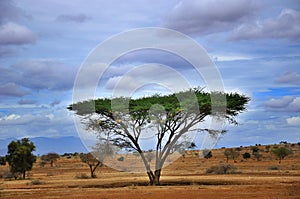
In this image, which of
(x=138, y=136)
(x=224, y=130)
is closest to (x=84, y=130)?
(x=138, y=136)

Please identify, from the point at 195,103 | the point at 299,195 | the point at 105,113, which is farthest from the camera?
the point at 105,113

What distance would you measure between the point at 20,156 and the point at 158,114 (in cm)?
2661

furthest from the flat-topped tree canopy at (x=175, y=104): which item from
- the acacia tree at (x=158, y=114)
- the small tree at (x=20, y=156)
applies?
the small tree at (x=20, y=156)

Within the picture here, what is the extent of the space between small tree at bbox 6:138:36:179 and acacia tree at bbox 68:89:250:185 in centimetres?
2133

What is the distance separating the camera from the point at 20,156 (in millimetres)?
55938

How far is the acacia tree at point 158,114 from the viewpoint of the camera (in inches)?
1403

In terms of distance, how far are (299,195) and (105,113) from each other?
19097 millimetres

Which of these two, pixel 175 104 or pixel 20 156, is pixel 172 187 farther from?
pixel 20 156

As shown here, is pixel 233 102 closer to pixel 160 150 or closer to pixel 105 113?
pixel 160 150

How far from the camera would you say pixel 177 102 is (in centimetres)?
3638

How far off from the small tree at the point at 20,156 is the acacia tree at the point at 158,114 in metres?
21.3

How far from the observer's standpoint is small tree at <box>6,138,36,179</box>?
2204 inches

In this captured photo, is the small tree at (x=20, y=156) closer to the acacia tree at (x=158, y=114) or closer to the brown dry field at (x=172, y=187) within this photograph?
the brown dry field at (x=172, y=187)

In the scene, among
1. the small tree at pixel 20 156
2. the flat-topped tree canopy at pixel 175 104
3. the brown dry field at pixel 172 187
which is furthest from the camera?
the small tree at pixel 20 156
